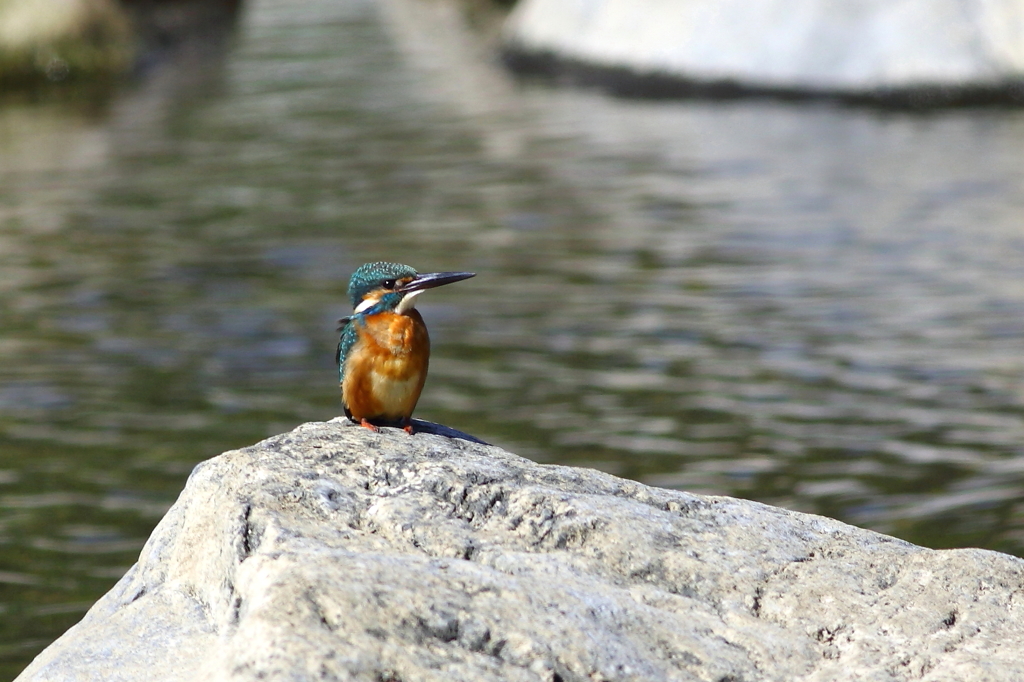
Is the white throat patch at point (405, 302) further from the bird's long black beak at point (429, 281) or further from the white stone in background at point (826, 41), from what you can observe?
the white stone in background at point (826, 41)

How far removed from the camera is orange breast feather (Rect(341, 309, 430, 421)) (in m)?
3.76

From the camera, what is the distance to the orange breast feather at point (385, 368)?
12.3 ft

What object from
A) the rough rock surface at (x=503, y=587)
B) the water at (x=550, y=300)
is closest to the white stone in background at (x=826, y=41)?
the water at (x=550, y=300)

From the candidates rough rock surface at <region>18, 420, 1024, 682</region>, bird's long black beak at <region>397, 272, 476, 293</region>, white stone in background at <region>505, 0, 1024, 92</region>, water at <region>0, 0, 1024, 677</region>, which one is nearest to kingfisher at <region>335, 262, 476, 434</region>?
bird's long black beak at <region>397, 272, 476, 293</region>

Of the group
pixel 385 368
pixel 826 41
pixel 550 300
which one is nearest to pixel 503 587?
pixel 385 368

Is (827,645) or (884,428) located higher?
(827,645)

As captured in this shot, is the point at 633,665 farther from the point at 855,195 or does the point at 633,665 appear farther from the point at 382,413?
the point at 855,195

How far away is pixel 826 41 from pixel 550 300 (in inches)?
325

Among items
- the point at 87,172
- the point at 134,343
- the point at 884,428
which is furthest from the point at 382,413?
the point at 87,172

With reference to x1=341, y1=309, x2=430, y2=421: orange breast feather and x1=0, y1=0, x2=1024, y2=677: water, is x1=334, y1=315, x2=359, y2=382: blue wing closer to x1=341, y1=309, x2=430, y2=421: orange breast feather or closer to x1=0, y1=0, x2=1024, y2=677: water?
x1=341, y1=309, x2=430, y2=421: orange breast feather

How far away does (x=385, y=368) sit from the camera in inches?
148

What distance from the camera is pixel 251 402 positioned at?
788 cm

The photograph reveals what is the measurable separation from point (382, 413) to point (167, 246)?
28.2ft

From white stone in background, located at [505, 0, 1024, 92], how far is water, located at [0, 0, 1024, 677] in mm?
566
